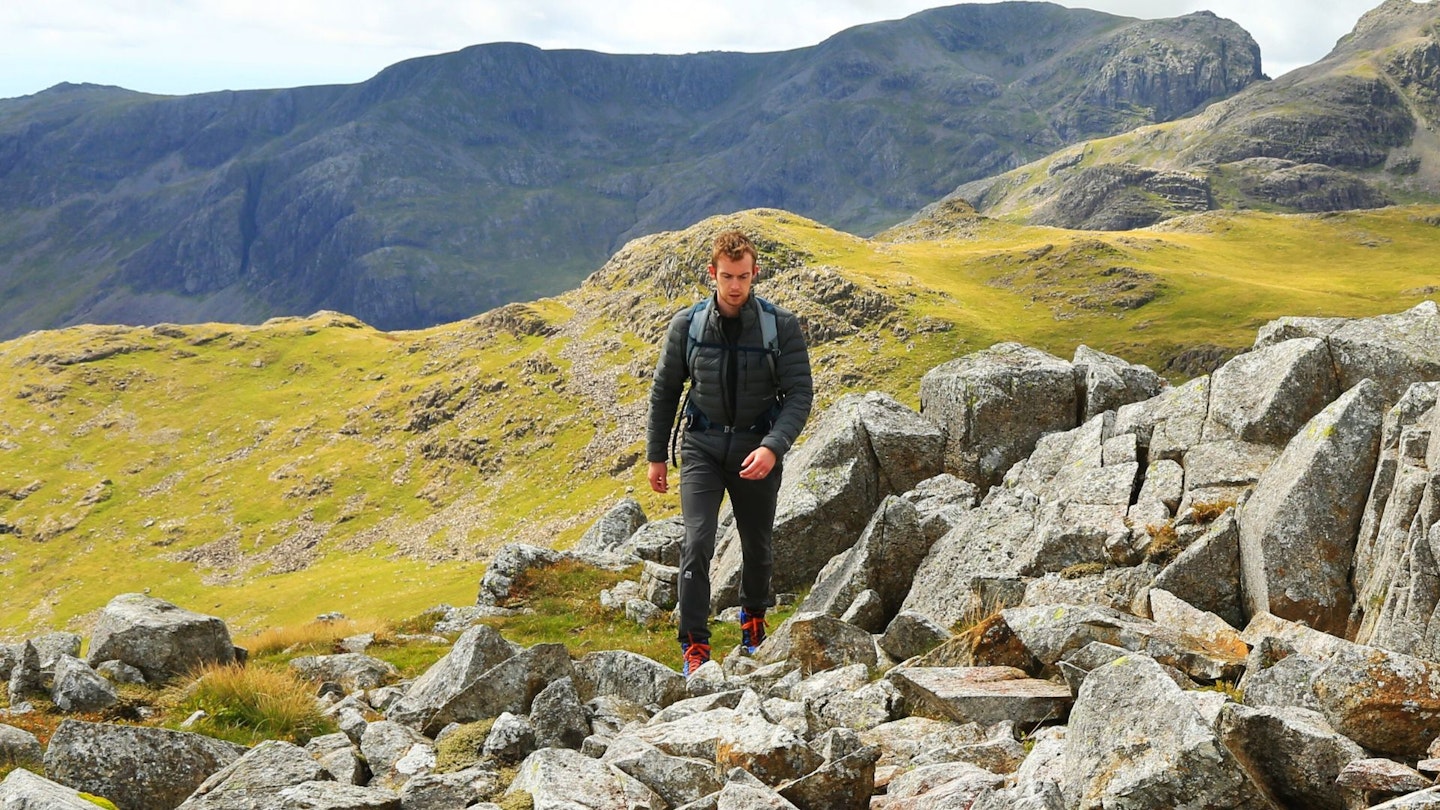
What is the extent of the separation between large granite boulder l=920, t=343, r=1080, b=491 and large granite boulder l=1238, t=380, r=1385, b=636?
9962 mm

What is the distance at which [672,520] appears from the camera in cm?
3362

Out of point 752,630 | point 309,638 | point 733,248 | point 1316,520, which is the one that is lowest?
point 309,638

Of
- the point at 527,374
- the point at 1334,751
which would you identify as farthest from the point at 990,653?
the point at 527,374

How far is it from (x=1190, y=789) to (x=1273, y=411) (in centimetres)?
1331

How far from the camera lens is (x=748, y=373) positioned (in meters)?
14.1

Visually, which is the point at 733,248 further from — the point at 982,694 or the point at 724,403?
the point at 982,694

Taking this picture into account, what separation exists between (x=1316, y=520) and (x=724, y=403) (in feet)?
28.2

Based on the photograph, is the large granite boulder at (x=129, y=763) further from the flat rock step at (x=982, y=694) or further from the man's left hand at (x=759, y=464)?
the flat rock step at (x=982, y=694)

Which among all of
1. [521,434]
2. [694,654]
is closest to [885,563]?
[694,654]

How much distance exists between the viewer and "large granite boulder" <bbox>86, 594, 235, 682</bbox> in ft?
49.6

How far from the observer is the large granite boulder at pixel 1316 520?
516 inches

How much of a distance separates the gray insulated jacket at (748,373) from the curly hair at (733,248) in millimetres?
765

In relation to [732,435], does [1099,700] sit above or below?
below

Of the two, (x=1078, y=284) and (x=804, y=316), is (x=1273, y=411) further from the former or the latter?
(x=1078, y=284)
